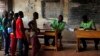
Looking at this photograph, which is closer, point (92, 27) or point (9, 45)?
point (9, 45)

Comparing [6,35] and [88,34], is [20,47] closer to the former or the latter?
[6,35]

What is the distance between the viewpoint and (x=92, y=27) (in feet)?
44.3

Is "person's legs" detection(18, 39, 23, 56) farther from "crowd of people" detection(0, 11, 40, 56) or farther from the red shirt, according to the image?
the red shirt

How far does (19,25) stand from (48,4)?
433cm

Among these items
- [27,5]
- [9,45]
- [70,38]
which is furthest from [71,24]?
[9,45]

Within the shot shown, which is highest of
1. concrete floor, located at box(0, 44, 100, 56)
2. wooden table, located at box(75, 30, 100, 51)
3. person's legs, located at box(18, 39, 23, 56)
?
wooden table, located at box(75, 30, 100, 51)

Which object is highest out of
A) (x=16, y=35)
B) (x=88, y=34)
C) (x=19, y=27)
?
(x=19, y=27)

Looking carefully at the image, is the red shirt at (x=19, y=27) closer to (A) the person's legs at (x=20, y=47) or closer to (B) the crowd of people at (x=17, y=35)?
(B) the crowd of people at (x=17, y=35)

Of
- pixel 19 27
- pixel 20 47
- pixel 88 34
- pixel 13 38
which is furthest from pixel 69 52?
pixel 19 27

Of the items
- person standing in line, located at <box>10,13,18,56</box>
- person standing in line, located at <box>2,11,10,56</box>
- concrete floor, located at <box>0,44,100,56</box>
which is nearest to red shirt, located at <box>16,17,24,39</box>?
person standing in line, located at <box>10,13,18,56</box>

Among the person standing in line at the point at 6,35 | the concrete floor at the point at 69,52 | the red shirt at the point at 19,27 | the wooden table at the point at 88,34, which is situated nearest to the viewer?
the red shirt at the point at 19,27

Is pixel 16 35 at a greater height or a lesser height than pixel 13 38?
greater

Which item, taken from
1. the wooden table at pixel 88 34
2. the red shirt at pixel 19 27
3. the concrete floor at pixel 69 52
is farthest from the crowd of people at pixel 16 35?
the wooden table at pixel 88 34

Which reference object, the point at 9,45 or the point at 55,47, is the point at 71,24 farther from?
the point at 9,45
